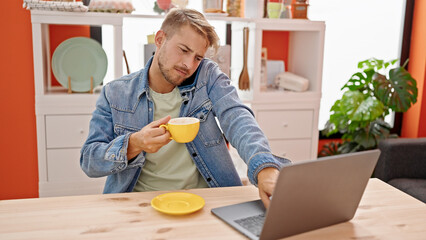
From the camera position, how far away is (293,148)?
10.1 feet

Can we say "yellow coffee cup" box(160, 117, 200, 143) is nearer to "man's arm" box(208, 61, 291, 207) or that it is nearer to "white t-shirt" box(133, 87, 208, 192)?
"man's arm" box(208, 61, 291, 207)

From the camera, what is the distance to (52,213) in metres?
1.12

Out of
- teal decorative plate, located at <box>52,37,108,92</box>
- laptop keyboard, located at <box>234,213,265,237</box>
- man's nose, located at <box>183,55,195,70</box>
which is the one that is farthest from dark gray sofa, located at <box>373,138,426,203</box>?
teal decorative plate, located at <box>52,37,108,92</box>

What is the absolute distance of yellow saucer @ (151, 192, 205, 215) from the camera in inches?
43.9

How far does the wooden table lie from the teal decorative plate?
5.44 feet

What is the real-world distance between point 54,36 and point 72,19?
0.45 meters

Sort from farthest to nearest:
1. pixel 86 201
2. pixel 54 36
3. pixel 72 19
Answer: pixel 54 36
pixel 72 19
pixel 86 201

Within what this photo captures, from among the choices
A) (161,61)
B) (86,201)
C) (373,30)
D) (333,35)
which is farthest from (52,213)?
(373,30)

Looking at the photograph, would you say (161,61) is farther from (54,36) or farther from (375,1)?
(375,1)

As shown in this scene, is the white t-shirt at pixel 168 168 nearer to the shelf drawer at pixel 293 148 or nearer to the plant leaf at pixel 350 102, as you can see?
the shelf drawer at pixel 293 148

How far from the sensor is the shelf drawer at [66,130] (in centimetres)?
265

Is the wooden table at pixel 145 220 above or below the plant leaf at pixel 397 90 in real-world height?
below

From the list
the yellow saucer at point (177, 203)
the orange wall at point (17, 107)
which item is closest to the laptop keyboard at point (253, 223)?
the yellow saucer at point (177, 203)

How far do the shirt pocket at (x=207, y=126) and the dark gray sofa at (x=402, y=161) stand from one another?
4.85 feet
